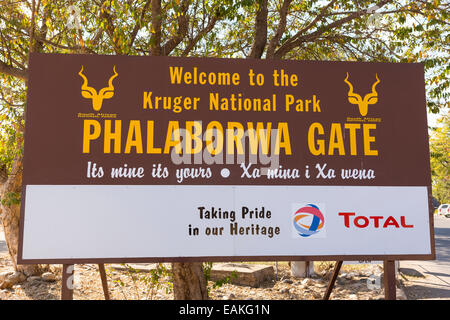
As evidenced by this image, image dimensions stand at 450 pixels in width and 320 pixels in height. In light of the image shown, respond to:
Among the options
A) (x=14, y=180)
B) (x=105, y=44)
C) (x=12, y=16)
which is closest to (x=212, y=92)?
(x=105, y=44)

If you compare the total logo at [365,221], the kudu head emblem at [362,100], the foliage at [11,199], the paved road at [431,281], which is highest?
the kudu head emblem at [362,100]

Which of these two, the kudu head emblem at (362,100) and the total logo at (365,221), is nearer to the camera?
the total logo at (365,221)

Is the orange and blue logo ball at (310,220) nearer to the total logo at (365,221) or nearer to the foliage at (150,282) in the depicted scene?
the total logo at (365,221)

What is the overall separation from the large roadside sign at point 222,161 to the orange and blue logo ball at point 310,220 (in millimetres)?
13

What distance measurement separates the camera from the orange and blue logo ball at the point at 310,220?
4109mm

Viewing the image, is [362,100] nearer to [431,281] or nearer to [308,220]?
[308,220]

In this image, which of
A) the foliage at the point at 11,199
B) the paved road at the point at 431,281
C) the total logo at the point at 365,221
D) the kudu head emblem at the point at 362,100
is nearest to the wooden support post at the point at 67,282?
the total logo at the point at 365,221

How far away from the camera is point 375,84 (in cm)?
442

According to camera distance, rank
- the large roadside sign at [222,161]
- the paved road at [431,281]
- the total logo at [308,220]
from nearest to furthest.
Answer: the large roadside sign at [222,161]
the total logo at [308,220]
the paved road at [431,281]

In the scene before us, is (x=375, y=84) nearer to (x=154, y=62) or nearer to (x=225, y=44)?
(x=154, y=62)

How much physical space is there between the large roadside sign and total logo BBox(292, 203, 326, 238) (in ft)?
0.04

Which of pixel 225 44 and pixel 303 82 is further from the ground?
pixel 225 44

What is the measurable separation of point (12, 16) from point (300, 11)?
6090 mm

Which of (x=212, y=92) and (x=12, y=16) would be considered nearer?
(x=212, y=92)
